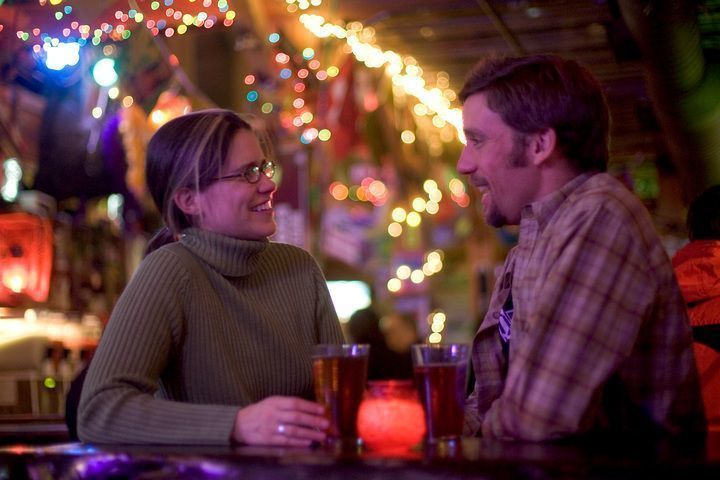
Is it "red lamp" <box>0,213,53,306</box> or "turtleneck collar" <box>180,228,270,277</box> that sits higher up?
"red lamp" <box>0,213,53,306</box>

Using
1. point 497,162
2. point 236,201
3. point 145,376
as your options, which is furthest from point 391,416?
point 236,201

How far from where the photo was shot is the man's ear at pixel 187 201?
2.23 meters

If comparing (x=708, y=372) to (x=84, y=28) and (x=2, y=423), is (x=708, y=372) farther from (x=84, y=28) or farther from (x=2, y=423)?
(x=2, y=423)

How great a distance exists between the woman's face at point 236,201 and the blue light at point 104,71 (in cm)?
377

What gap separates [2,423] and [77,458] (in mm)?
4146

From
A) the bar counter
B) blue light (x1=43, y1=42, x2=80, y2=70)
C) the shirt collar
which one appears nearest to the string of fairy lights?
blue light (x1=43, y1=42, x2=80, y2=70)

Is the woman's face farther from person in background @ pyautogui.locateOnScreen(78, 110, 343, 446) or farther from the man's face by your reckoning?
the man's face

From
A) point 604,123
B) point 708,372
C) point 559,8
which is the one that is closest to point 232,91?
point 559,8

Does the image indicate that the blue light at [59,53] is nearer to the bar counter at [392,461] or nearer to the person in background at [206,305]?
the person in background at [206,305]

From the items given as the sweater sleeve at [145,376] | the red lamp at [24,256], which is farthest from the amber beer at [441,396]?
the red lamp at [24,256]

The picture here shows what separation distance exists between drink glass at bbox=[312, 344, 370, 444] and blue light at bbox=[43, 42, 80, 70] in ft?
11.0

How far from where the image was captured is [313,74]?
6.72 metres

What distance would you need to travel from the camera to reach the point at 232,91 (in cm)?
749

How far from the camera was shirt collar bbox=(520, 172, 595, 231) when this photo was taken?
1.91 meters
